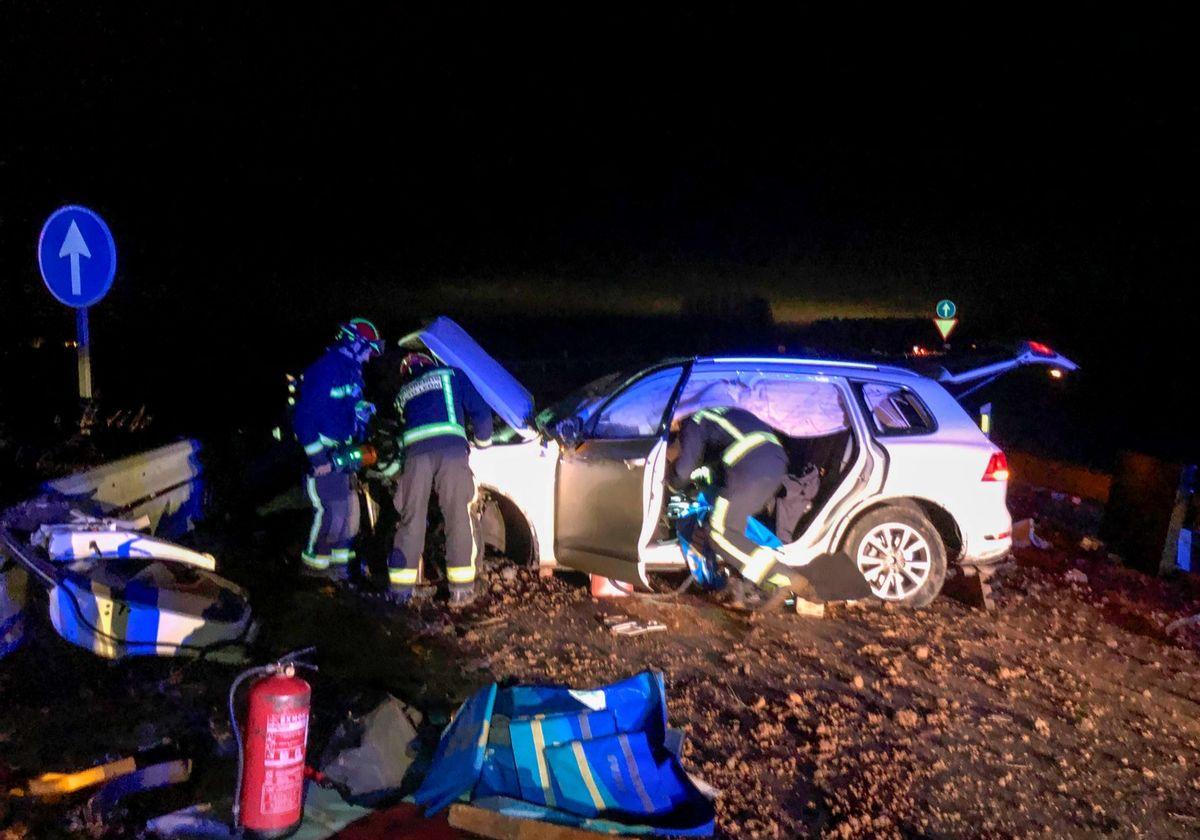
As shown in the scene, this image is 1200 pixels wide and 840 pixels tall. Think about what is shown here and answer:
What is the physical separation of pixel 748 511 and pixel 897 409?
1.50 metres

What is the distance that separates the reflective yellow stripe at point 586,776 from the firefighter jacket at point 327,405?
307cm

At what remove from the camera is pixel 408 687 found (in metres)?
4.55

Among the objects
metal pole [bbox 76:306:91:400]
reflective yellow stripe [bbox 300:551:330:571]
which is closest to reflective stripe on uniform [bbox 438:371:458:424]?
reflective yellow stripe [bbox 300:551:330:571]

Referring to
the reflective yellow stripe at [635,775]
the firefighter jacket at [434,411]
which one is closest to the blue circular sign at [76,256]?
the firefighter jacket at [434,411]

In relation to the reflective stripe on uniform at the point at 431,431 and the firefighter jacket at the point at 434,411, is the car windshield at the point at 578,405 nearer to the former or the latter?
the firefighter jacket at the point at 434,411

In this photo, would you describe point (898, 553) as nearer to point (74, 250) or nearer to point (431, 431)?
point (431, 431)

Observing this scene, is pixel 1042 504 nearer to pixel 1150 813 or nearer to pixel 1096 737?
pixel 1096 737

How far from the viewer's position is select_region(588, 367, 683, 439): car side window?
597 cm

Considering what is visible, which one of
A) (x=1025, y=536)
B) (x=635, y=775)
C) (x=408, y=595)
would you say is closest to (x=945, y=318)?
(x=1025, y=536)

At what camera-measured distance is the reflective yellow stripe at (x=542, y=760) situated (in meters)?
3.38

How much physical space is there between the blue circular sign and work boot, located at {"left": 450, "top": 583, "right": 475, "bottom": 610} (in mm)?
3357

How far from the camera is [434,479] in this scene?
18.4 feet

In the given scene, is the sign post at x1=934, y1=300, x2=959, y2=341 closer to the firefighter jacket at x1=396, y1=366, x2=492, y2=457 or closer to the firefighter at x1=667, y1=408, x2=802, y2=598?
the firefighter at x1=667, y1=408, x2=802, y2=598

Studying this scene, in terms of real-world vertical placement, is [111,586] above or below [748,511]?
below
